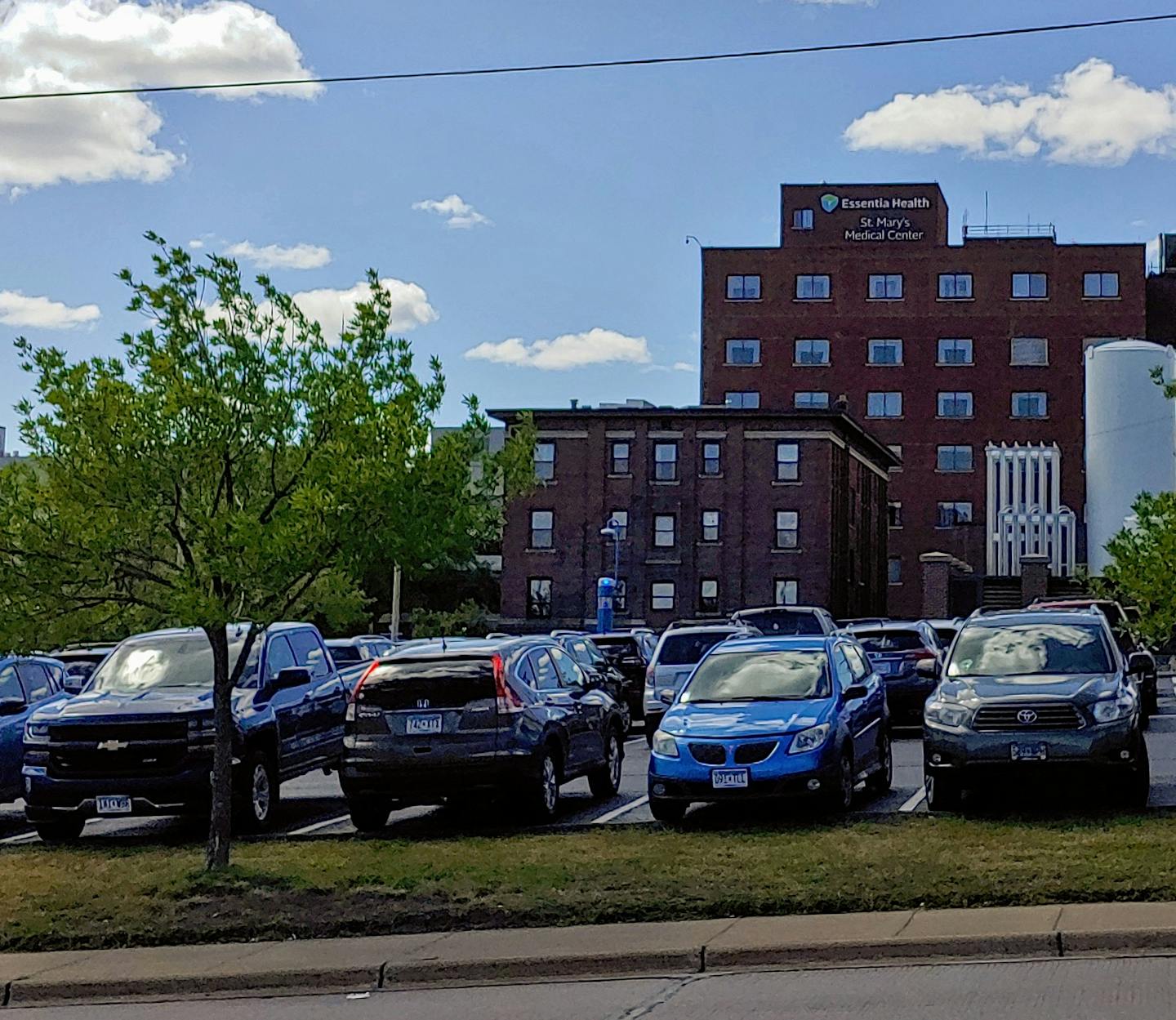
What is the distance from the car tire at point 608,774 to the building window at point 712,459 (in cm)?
4971

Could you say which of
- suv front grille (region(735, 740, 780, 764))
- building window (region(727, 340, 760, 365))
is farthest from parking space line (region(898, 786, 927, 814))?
building window (region(727, 340, 760, 365))

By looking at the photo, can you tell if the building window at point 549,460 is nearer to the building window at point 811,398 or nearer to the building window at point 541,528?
the building window at point 541,528

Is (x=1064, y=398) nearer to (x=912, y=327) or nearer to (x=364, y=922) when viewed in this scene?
(x=912, y=327)

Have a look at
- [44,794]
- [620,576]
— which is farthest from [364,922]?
[620,576]

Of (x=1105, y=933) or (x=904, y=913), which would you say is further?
(x=904, y=913)

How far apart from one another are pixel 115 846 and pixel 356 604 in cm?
438

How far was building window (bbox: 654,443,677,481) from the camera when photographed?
6856 centimetres

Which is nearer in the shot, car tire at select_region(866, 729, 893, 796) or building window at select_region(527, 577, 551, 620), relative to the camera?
car tire at select_region(866, 729, 893, 796)

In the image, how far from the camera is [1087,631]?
17188 mm

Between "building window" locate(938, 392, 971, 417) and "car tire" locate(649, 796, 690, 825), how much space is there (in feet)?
250

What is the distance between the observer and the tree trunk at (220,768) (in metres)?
13.3

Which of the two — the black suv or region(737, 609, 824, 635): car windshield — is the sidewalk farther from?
region(737, 609, 824, 635): car windshield

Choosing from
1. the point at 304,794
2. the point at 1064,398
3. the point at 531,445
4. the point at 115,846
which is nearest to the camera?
the point at 531,445

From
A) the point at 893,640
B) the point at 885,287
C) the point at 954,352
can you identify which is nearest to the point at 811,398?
the point at 885,287
